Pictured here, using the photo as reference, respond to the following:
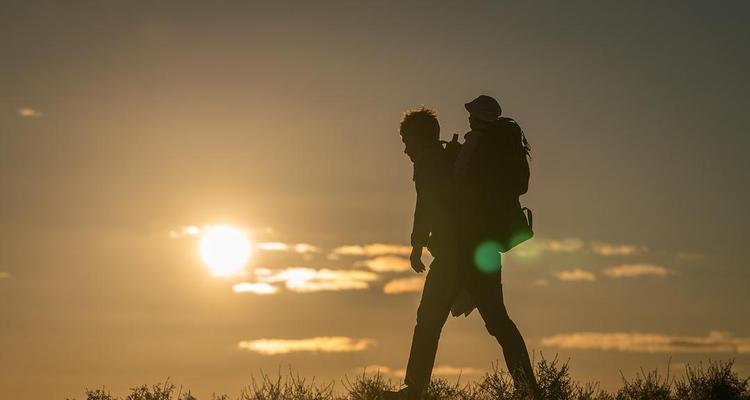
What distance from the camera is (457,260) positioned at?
27.7 ft

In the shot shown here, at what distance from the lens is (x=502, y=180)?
8.33 meters

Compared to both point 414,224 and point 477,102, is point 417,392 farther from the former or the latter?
point 477,102

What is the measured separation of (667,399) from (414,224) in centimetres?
319

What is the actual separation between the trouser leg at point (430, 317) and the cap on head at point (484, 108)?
1.40m

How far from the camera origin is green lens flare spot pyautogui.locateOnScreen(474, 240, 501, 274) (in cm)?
834

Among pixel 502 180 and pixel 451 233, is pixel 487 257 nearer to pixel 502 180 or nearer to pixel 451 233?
pixel 451 233

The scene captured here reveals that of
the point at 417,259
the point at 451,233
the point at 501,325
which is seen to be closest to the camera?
the point at 501,325

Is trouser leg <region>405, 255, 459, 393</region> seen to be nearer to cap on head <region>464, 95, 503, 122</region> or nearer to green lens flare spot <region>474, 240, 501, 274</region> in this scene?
green lens flare spot <region>474, 240, 501, 274</region>

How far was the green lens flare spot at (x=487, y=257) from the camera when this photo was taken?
8344 mm

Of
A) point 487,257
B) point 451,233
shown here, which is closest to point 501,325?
point 487,257

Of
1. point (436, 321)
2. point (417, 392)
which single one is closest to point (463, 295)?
point (436, 321)

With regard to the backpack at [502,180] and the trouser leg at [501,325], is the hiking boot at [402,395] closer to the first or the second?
the trouser leg at [501,325]

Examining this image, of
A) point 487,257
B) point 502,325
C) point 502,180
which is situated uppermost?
point 502,180

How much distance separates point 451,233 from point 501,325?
1.01 meters
